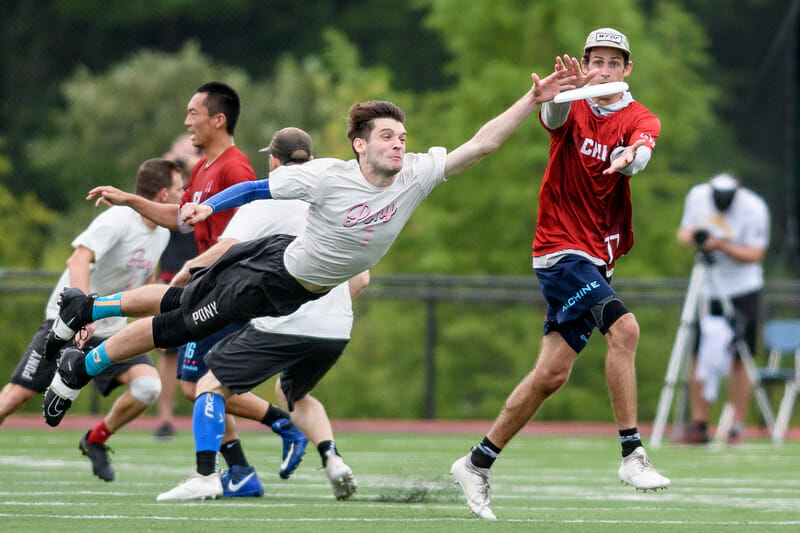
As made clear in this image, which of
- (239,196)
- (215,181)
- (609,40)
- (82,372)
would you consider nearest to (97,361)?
(82,372)

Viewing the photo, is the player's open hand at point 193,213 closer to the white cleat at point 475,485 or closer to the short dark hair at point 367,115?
the short dark hair at point 367,115

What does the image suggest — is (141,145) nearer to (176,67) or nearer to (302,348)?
(176,67)

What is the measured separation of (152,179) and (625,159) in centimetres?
347

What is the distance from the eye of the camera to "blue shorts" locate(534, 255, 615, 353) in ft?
21.7

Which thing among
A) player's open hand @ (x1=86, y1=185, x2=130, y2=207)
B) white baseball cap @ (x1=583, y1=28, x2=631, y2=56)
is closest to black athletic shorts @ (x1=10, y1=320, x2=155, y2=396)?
player's open hand @ (x1=86, y1=185, x2=130, y2=207)

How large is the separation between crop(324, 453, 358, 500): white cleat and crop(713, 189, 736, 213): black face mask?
709 cm

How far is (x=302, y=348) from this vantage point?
24.7 ft

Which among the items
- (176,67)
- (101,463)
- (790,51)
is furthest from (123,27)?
(101,463)

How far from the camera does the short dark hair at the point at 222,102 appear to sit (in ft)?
26.6

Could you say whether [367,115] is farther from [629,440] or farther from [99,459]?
[99,459]

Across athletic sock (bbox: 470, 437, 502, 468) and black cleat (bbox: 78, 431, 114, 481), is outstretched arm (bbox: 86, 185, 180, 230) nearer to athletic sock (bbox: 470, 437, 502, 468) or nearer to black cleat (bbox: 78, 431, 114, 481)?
black cleat (bbox: 78, 431, 114, 481)

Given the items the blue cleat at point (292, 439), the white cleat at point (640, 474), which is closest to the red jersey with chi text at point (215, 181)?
Result: the blue cleat at point (292, 439)

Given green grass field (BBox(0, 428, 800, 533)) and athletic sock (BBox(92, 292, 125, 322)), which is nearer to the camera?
green grass field (BBox(0, 428, 800, 533))

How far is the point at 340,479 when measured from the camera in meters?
7.37
